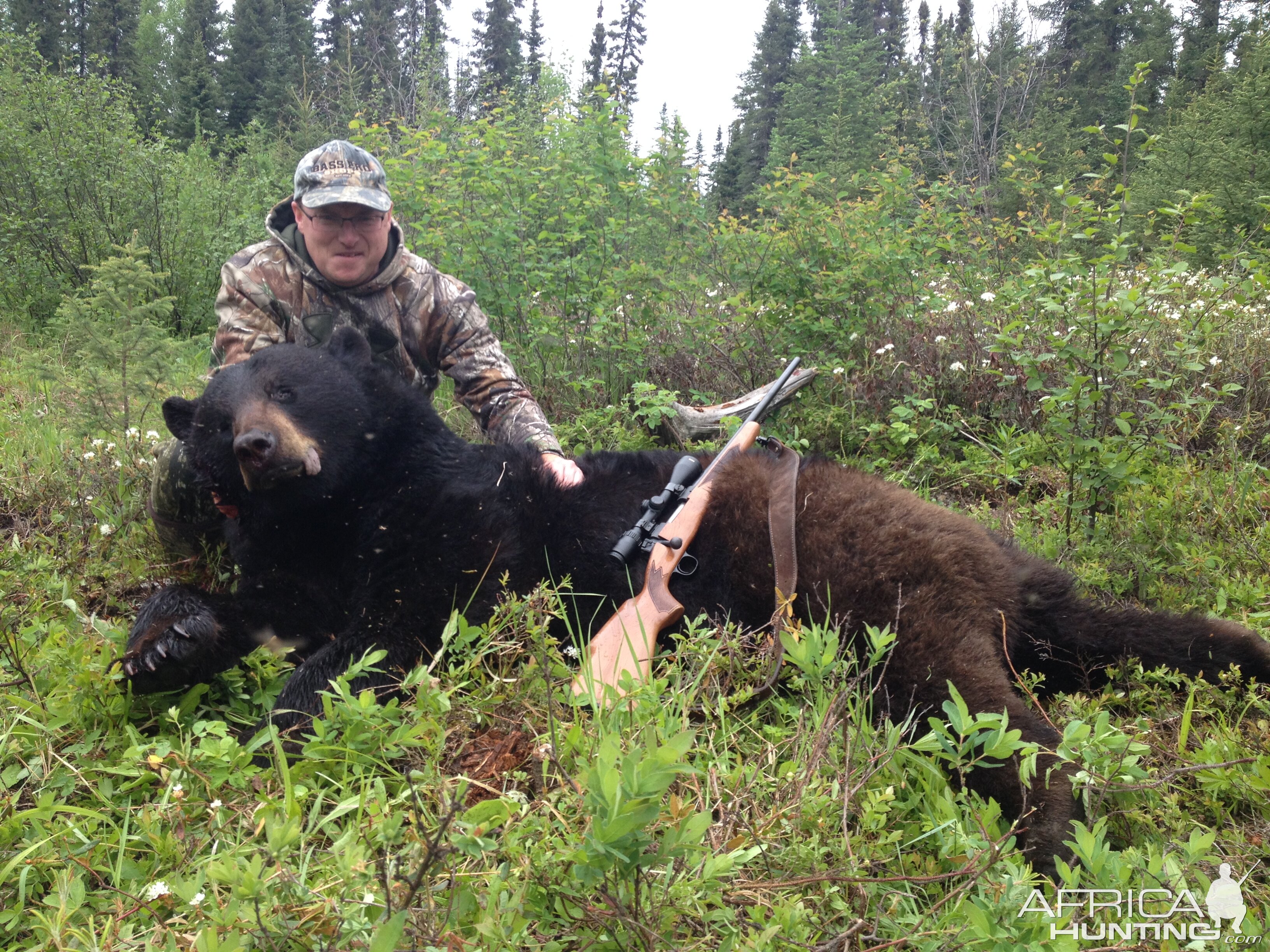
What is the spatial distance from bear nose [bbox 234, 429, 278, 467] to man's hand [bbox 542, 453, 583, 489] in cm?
101

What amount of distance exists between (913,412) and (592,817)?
4.09 m

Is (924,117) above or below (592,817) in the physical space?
above

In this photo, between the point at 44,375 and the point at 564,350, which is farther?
the point at 564,350

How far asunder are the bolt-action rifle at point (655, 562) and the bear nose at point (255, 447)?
1212 mm

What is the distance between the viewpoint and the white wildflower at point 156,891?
1.52 metres

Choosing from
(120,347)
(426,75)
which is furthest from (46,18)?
(120,347)

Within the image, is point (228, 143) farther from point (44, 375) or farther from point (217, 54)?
point (217, 54)

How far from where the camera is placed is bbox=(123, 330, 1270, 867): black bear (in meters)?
2.60

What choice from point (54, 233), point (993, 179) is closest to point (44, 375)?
point (54, 233)

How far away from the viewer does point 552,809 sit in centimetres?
162

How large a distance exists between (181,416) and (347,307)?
4.56 feet

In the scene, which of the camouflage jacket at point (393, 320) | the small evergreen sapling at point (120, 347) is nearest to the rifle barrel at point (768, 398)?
the camouflage jacket at point (393, 320)

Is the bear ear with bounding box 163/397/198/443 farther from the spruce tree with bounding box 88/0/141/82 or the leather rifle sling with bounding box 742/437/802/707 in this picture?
the spruce tree with bounding box 88/0/141/82

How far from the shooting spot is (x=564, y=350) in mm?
6047
